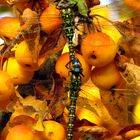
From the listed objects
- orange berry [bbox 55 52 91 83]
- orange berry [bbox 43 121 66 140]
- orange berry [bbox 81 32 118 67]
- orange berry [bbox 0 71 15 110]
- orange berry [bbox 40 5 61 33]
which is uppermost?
orange berry [bbox 40 5 61 33]

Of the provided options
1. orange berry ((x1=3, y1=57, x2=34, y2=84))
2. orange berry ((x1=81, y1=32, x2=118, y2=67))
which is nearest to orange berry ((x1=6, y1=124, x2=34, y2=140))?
orange berry ((x1=3, y1=57, x2=34, y2=84))

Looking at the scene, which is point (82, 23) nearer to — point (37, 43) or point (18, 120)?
point (37, 43)

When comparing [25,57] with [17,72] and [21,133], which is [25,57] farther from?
[21,133]

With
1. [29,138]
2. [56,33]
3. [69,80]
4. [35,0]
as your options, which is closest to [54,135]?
[29,138]

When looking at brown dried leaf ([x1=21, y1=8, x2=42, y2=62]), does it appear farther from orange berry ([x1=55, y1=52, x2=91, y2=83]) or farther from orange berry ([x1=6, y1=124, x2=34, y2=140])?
orange berry ([x1=6, y1=124, x2=34, y2=140])

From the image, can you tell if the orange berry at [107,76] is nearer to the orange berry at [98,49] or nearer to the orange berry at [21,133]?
the orange berry at [98,49]

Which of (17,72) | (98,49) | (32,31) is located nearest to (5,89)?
(17,72)
